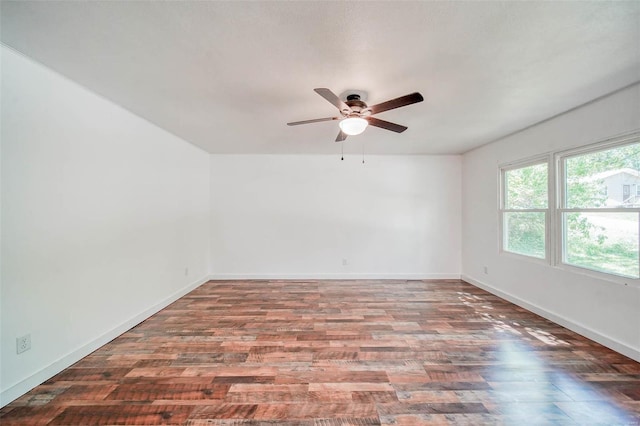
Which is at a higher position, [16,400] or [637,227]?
[637,227]

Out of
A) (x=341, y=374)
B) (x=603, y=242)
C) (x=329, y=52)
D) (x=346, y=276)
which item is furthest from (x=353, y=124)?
(x=346, y=276)

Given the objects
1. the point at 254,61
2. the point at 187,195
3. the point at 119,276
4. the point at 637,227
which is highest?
the point at 254,61

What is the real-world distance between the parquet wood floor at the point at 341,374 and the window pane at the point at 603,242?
80 centimetres

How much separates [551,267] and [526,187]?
113cm

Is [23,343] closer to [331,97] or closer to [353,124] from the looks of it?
[331,97]

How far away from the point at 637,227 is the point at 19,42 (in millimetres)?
5064

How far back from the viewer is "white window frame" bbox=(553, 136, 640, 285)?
7.73ft

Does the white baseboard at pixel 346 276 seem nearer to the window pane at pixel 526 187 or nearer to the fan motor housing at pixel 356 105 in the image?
the window pane at pixel 526 187

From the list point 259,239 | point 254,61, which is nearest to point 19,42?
point 254,61

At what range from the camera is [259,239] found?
4.92 m

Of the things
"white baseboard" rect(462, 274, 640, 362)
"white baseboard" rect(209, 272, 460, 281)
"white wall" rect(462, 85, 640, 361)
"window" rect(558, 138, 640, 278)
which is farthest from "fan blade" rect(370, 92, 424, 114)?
"white baseboard" rect(209, 272, 460, 281)

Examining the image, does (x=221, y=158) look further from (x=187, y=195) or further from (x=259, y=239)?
(x=259, y=239)

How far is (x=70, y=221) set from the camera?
216 centimetres

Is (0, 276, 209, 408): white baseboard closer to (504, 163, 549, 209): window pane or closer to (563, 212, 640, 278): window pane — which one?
(563, 212, 640, 278): window pane
